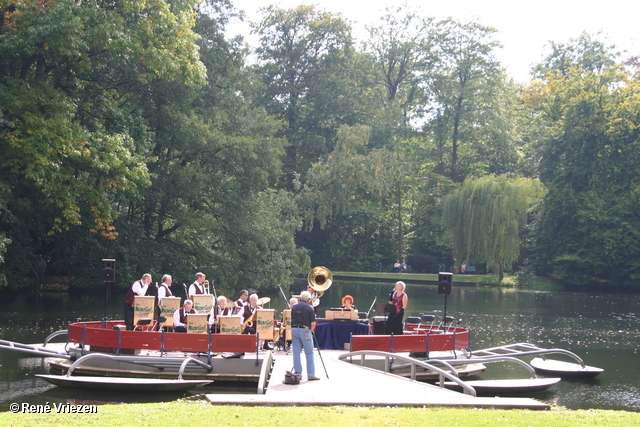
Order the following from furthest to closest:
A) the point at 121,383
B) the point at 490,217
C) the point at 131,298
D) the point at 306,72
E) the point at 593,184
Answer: the point at 306,72 → the point at 593,184 → the point at 490,217 → the point at 131,298 → the point at 121,383

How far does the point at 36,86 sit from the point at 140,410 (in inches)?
729

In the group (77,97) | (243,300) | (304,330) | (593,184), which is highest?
(593,184)

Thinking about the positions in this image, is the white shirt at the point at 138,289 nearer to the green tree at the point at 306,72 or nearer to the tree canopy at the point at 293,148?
the tree canopy at the point at 293,148

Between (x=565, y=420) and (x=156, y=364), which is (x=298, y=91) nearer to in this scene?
(x=156, y=364)

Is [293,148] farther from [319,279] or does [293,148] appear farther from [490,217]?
[319,279]

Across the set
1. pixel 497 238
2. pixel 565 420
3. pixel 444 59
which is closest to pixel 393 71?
pixel 444 59

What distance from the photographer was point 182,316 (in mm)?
16906

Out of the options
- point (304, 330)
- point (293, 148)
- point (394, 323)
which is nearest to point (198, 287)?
point (394, 323)

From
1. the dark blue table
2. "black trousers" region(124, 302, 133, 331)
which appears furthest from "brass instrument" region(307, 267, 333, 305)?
"black trousers" region(124, 302, 133, 331)

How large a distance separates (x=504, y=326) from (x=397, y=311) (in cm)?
1333

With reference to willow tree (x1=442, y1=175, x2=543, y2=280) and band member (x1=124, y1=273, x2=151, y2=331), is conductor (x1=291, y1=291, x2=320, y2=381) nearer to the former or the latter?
band member (x1=124, y1=273, x2=151, y2=331)

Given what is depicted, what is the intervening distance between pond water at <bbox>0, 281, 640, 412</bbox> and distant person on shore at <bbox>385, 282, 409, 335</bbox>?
3.32m

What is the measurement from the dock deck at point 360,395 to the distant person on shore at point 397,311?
2.94m

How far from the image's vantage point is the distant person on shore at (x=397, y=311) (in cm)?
1666
